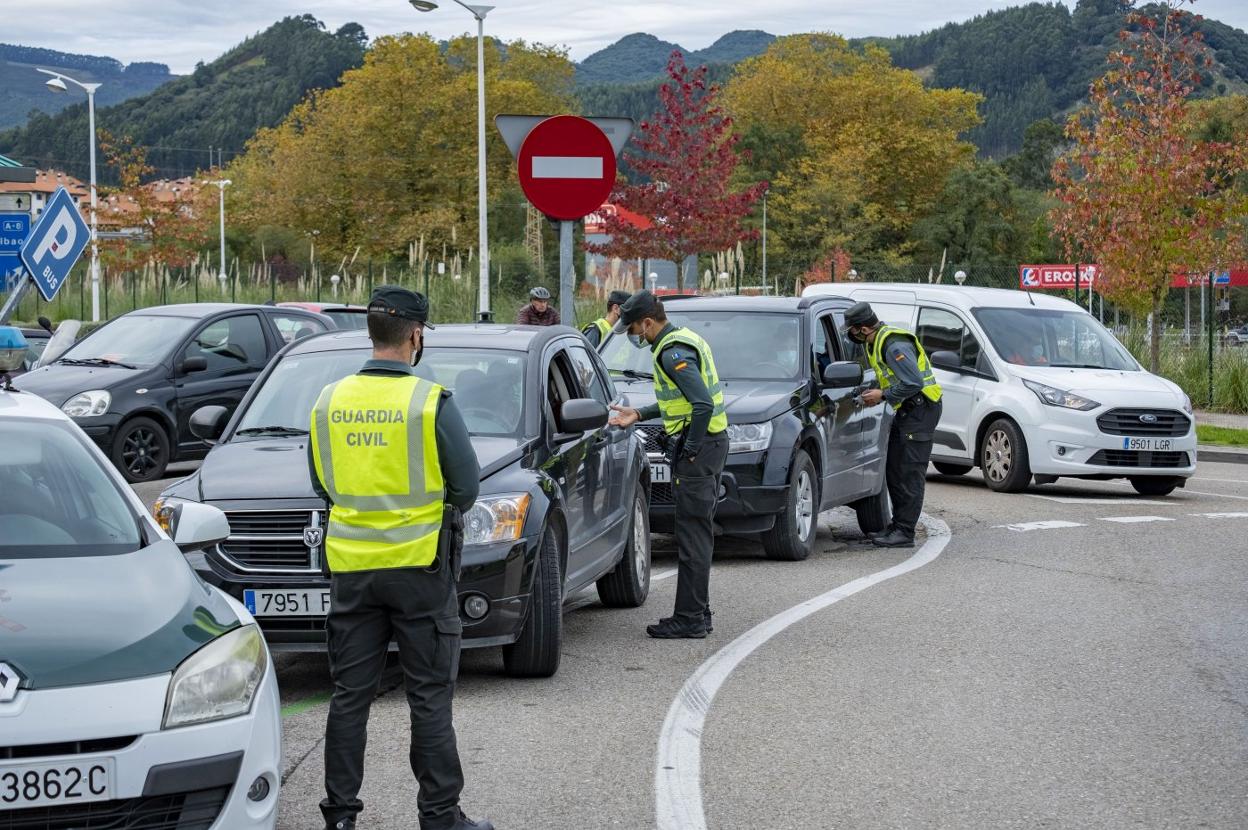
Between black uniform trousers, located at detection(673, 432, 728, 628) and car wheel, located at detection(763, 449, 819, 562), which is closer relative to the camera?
black uniform trousers, located at detection(673, 432, 728, 628)

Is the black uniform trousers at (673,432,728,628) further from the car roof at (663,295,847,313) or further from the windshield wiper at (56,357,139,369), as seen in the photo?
the windshield wiper at (56,357,139,369)

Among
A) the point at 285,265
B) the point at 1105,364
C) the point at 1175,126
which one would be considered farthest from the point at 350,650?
the point at 285,265

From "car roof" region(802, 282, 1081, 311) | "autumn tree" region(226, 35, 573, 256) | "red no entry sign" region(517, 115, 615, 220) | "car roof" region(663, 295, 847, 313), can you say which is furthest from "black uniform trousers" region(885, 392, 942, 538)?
"autumn tree" region(226, 35, 573, 256)

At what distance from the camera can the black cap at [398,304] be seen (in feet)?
17.7

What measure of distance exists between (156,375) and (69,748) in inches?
518

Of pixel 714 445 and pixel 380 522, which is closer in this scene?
pixel 380 522

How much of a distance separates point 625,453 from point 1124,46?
2297cm

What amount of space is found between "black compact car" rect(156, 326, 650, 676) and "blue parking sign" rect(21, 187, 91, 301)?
403 inches

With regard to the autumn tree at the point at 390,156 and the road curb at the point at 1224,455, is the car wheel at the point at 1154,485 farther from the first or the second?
the autumn tree at the point at 390,156

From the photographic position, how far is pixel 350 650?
5391 mm

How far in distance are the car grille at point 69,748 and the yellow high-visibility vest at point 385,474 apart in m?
1.06

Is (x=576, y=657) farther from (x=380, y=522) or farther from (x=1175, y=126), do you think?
(x=1175, y=126)

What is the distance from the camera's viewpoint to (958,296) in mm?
18203

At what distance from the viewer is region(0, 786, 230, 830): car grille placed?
4383 millimetres
